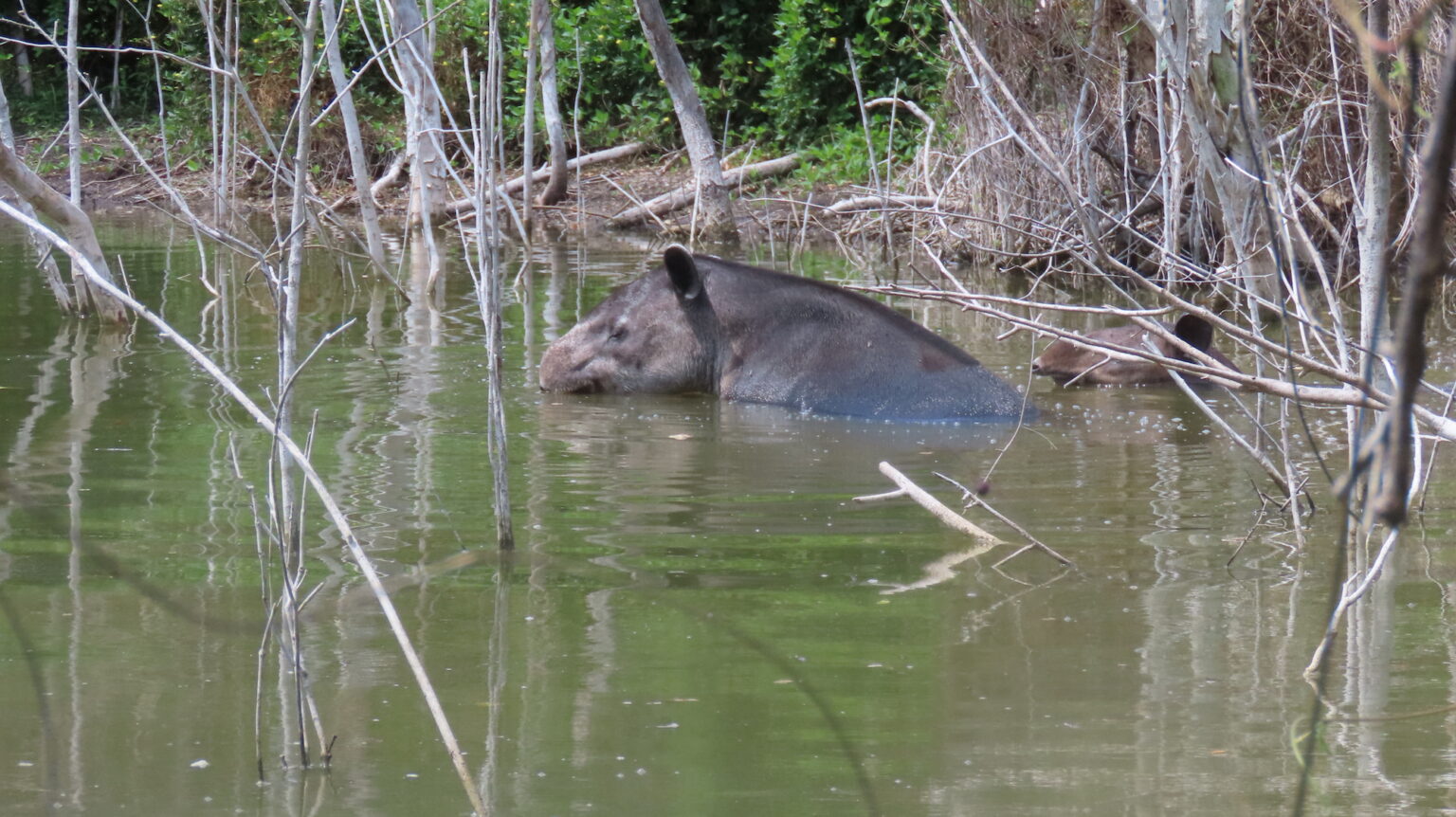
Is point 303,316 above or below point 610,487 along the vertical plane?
above

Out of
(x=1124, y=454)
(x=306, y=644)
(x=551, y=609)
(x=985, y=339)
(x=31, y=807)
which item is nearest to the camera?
(x=31, y=807)

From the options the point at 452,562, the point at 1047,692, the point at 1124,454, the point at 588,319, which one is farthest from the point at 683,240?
the point at 1047,692

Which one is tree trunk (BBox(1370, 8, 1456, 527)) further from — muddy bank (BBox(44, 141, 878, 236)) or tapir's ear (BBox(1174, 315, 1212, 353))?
muddy bank (BBox(44, 141, 878, 236))

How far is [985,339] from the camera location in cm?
1068

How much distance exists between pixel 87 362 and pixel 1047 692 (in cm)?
693

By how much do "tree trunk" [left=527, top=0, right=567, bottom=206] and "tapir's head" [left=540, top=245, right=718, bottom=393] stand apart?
309 inches

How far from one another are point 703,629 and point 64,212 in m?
6.17

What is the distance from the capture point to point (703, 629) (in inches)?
172

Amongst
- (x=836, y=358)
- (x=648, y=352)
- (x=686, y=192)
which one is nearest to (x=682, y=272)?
(x=648, y=352)

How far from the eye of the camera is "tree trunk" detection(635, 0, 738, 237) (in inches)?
650

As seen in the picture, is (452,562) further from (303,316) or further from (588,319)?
(303,316)

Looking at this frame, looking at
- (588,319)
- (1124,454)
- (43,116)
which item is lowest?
(1124,454)

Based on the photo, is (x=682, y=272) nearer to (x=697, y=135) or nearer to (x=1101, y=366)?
Answer: (x=1101, y=366)

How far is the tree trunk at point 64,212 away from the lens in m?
8.14
